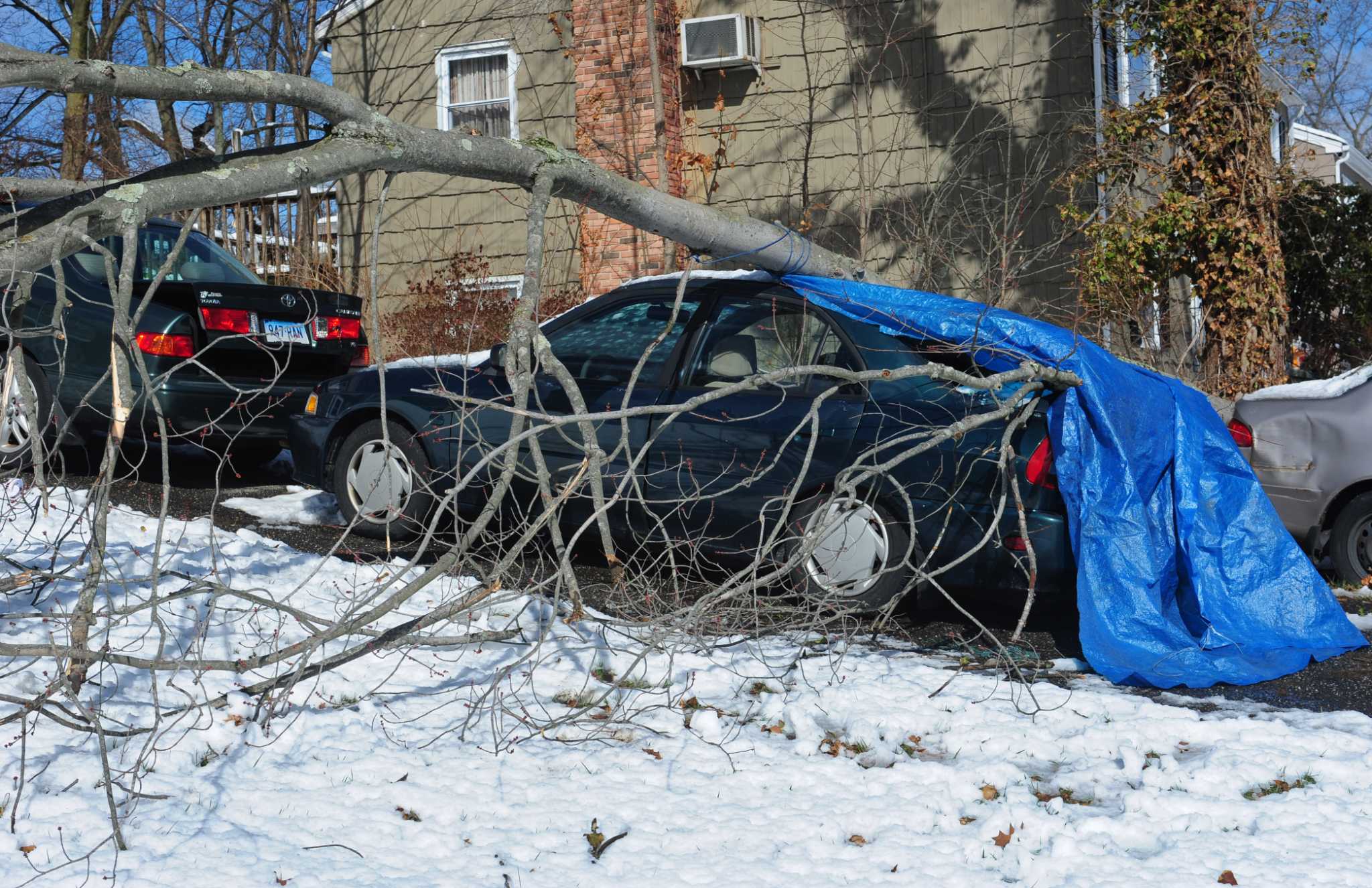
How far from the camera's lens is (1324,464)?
6.89 metres

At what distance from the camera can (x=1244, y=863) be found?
3582mm

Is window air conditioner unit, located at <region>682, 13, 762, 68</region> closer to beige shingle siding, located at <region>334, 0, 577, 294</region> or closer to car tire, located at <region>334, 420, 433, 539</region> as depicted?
beige shingle siding, located at <region>334, 0, 577, 294</region>

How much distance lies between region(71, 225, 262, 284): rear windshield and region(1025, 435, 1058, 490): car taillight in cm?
541

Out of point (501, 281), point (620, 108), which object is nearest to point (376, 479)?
point (620, 108)

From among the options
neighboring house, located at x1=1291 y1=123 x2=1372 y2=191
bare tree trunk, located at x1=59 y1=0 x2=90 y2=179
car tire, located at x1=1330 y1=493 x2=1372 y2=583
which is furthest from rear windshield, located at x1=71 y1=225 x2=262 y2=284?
neighboring house, located at x1=1291 y1=123 x2=1372 y2=191

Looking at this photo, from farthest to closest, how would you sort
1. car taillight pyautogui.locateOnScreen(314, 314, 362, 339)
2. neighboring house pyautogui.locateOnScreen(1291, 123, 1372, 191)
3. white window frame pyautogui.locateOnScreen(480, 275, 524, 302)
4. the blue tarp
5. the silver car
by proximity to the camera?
1. neighboring house pyautogui.locateOnScreen(1291, 123, 1372, 191)
2. white window frame pyautogui.locateOnScreen(480, 275, 524, 302)
3. car taillight pyautogui.locateOnScreen(314, 314, 362, 339)
4. the silver car
5. the blue tarp

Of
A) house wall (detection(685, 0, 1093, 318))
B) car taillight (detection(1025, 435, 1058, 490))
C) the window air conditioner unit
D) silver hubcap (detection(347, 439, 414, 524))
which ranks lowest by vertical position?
silver hubcap (detection(347, 439, 414, 524))

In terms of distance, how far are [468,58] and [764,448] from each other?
10.6m

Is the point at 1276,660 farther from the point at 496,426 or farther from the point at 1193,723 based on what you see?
the point at 496,426

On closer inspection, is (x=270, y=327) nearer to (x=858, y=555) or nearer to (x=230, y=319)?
(x=230, y=319)

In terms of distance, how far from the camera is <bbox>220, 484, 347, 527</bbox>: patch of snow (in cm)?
803

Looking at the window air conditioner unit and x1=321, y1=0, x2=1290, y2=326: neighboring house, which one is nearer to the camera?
x1=321, y1=0, x2=1290, y2=326: neighboring house

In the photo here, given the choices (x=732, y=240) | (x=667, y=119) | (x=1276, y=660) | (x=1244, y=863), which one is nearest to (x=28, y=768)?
(x=1244, y=863)

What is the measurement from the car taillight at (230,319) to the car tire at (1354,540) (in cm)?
639
